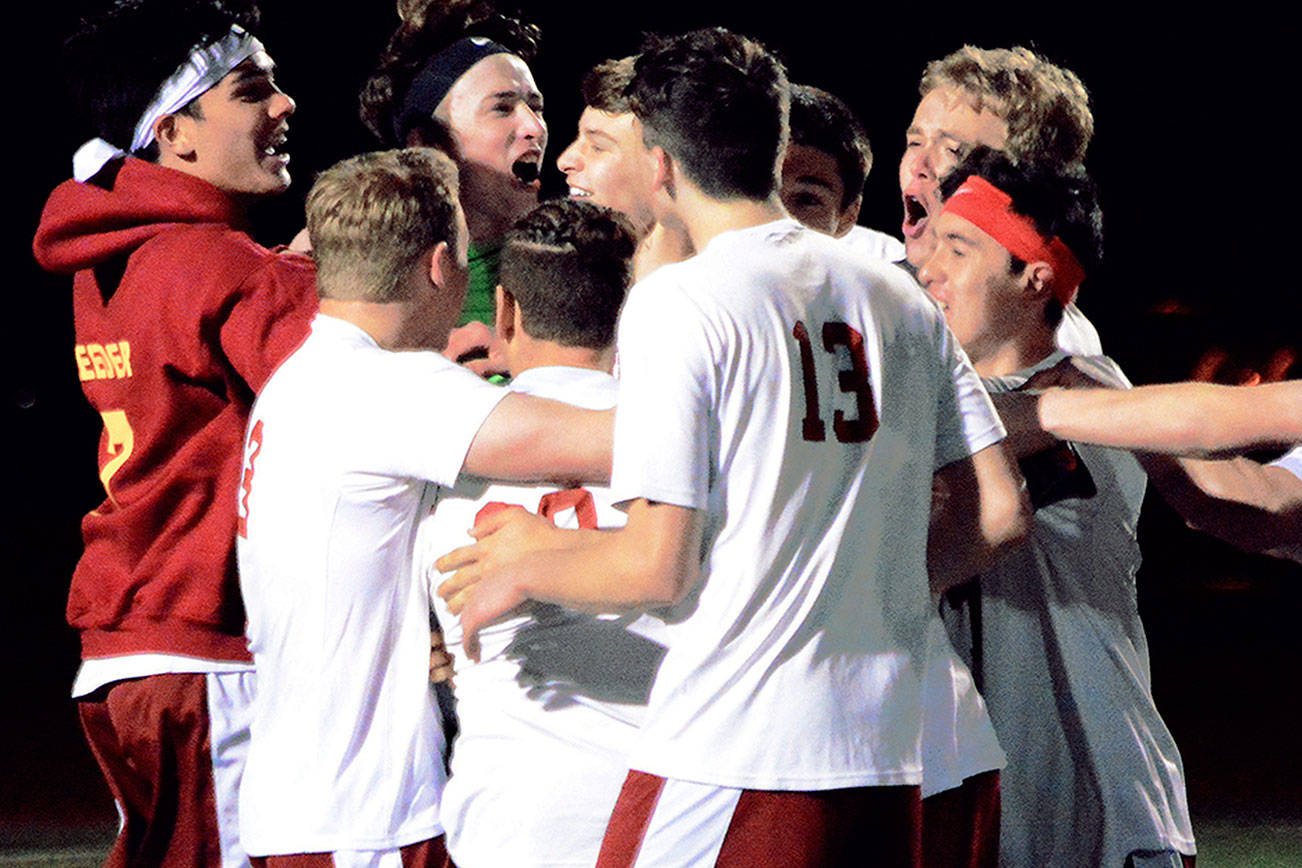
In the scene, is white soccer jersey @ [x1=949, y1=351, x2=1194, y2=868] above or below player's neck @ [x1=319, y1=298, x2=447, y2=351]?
below

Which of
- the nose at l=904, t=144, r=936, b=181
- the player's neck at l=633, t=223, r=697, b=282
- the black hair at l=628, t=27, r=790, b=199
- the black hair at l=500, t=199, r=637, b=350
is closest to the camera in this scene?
the black hair at l=628, t=27, r=790, b=199

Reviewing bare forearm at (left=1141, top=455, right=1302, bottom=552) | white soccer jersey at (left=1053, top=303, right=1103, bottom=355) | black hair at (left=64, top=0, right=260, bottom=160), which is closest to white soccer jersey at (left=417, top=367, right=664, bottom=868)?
bare forearm at (left=1141, top=455, right=1302, bottom=552)

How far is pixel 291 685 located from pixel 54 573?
796 centimetres

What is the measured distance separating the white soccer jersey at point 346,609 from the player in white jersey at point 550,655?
0.22ft

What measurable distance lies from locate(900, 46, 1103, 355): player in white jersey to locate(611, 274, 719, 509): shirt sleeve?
1860 millimetres

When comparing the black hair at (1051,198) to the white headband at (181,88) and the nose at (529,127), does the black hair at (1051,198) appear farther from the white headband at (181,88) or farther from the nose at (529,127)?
the white headband at (181,88)

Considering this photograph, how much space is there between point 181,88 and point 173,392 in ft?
2.38

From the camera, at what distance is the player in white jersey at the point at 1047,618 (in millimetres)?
3068

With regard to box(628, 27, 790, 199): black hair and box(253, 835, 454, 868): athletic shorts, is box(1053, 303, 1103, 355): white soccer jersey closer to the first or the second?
box(628, 27, 790, 199): black hair

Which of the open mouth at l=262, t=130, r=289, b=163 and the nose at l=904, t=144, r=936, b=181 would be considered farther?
the nose at l=904, t=144, r=936, b=181

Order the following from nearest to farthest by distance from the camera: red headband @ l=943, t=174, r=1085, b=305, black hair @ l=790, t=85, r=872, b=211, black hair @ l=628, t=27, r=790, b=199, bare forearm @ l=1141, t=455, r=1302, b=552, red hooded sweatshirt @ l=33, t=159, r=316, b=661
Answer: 1. black hair @ l=628, t=27, r=790, b=199
2. bare forearm @ l=1141, t=455, r=1302, b=552
3. red headband @ l=943, t=174, r=1085, b=305
4. red hooded sweatshirt @ l=33, t=159, r=316, b=661
5. black hair @ l=790, t=85, r=872, b=211

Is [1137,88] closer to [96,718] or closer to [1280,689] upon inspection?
[1280,689]

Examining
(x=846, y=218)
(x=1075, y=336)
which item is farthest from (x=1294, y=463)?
(x=846, y=218)

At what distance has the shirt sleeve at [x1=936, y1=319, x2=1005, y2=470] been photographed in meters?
2.43
